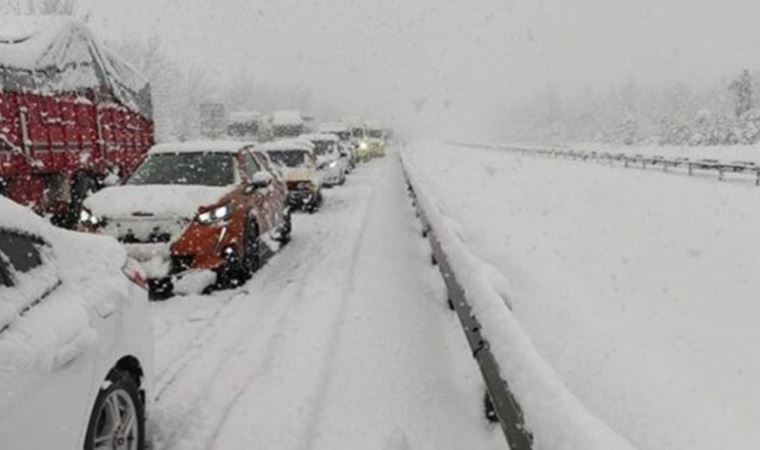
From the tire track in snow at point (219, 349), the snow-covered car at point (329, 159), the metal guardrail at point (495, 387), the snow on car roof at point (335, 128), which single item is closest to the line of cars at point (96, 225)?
the tire track in snow at point (219, 349)

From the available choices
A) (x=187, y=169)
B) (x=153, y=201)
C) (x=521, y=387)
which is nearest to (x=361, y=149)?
(x=187, y=169)

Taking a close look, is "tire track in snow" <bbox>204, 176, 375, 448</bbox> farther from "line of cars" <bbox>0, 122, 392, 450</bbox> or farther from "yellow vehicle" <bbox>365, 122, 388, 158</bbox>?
"yellow vehicle" <bbox>365, 122, 388, 158</bbox>

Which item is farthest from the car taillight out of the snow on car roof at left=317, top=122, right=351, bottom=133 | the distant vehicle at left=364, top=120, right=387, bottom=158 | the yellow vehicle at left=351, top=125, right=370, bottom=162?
the distant vehicle at left=364, top=120, right=387, bottom=158

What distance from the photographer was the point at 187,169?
959cm

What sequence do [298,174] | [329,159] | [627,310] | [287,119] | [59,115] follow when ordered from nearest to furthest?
[627,310] < [59,115] < [298,174] < [329,159] < [287,119]

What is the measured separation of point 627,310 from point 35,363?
7.77m

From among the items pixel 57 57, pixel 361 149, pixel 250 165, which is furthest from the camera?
pixel 361 149

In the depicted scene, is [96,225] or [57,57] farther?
[57,57]

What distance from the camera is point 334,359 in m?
6.00

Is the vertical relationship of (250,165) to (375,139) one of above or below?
above

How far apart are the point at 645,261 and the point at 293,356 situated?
8.27 m

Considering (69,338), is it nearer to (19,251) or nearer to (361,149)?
(19,251)

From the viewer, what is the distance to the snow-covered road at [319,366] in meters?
4.62

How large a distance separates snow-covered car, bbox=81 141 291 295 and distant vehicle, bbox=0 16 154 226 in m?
1.00
